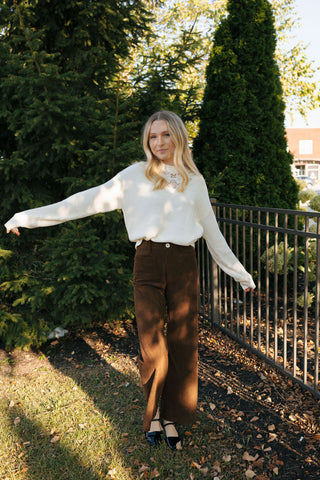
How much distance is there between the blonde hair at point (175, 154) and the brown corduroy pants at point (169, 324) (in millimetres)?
399

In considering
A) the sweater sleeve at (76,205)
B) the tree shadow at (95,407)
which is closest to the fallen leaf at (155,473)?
the tree shadow at (95,407)

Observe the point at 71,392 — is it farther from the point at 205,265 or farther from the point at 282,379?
the point at 205,265

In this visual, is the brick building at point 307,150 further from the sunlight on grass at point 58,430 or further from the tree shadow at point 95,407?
the sunlight on grass at point 58,430

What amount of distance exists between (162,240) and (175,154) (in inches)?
21.5

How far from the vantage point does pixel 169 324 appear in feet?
9.29

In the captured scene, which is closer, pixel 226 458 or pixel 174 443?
pixel 226 458

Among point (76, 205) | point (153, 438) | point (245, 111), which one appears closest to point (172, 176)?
point (76, 205)

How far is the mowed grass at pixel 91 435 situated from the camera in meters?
2.61

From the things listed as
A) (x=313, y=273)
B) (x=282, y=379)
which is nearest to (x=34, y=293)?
(x=282, y=379)

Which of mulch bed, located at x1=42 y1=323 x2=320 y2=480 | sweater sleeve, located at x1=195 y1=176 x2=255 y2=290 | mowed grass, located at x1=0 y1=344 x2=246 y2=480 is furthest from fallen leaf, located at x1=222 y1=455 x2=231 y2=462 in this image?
sweater sleeve, located at x1=195 y1=176 x2=255 y2=290

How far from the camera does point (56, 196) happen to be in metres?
5.35

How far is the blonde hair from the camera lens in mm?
2684

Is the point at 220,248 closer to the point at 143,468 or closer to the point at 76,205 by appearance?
the point at 76,205

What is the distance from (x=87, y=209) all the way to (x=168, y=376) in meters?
1.22
